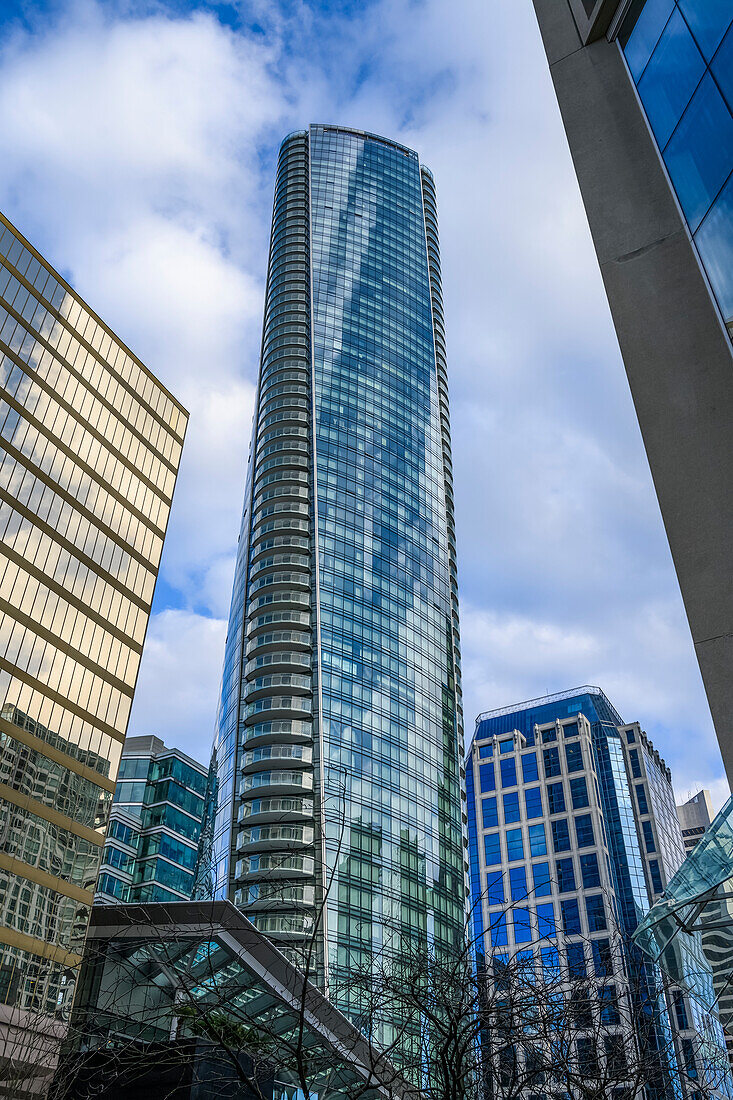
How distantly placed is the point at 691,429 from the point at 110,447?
5248 cm

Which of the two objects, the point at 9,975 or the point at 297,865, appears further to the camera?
the point at 297,865

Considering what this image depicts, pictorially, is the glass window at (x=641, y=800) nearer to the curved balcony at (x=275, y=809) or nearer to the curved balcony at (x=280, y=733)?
the curved balcony at (x=280, y=733)

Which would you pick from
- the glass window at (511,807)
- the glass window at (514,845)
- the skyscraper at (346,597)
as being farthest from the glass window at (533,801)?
the skyscraper at (346,597)

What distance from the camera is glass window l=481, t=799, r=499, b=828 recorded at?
138500 millimetres

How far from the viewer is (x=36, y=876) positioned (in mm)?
44844

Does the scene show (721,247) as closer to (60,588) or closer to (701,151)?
(701,151)

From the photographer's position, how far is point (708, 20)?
42.1 ft

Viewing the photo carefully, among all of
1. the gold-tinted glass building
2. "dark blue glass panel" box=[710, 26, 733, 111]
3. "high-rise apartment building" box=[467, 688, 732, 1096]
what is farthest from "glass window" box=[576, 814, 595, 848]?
"dark blue glass panel" box=[710, 26, 733, 111]

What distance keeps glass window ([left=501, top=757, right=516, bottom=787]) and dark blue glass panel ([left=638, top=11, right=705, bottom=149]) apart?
437 ft

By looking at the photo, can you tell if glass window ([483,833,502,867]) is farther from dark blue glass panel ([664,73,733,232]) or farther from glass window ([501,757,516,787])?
dark blue glass panel ([664,73,733,232])

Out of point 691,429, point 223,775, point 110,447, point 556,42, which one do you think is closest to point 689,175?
point 691,429

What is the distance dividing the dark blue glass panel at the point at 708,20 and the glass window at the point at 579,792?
5105 inches

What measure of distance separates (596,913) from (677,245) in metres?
121

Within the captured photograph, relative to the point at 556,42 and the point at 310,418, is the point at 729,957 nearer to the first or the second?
the point at 556,42
